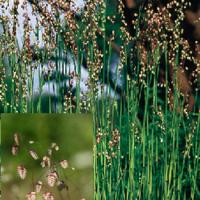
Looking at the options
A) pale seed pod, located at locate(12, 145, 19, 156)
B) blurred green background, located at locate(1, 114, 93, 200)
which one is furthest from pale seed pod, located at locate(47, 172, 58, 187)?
pale seed pod, located at locate(12, 145, 19, 156)

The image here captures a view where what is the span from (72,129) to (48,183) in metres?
0.21

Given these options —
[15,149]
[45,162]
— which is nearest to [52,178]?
[45,162]

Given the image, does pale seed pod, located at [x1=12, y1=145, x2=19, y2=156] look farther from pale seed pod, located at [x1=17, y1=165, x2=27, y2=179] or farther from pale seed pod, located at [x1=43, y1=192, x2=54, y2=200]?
pale seed pod, located at [x1=43, y1=192, x2=54, y2=200]

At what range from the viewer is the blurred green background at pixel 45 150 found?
6.82 feet

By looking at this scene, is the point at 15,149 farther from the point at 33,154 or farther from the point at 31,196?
the point at 31,196

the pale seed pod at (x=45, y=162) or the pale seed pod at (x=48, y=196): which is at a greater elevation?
the pale seed pod at (x=45, y=162)

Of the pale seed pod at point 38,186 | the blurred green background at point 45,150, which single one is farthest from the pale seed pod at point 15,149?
the pale seed pod at point 38,186

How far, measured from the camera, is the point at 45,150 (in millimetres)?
2113

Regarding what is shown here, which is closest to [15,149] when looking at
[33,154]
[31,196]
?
[33,154]

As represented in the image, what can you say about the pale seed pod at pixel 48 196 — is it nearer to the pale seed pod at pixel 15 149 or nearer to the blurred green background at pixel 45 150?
the blurred green background at pixel 45 150

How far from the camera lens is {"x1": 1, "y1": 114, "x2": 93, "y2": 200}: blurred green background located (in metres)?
2.08

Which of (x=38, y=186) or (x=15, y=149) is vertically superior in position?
(x=15, y=149)

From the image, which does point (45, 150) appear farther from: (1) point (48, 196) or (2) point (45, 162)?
(1) point (48, 196)

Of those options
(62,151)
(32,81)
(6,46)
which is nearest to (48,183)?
(62,151)
